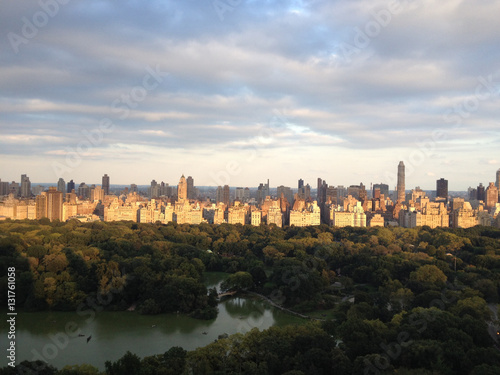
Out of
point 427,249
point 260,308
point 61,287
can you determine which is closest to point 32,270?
point 61,287

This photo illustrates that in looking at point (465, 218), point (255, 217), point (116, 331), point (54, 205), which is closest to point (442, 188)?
point (465, 218)

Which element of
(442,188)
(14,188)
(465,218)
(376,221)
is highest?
(442,188)

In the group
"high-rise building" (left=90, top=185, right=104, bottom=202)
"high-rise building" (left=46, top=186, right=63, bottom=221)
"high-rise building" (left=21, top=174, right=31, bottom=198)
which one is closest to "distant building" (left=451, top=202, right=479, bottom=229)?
"high-rise building" (left=46, top=186, right=63, bottom=221)

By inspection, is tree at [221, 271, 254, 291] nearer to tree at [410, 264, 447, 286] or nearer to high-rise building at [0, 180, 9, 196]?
tree at [410, 264, 447, 286]

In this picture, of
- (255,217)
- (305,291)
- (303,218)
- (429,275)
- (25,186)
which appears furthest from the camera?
(25,186)

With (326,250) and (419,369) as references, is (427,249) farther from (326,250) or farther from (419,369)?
(419,369)

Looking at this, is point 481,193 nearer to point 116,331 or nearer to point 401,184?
point 401,184

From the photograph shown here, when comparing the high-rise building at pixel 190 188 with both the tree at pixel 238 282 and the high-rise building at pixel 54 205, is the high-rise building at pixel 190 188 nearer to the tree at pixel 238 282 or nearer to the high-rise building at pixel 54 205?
the high-rise building at pixel 54 205
